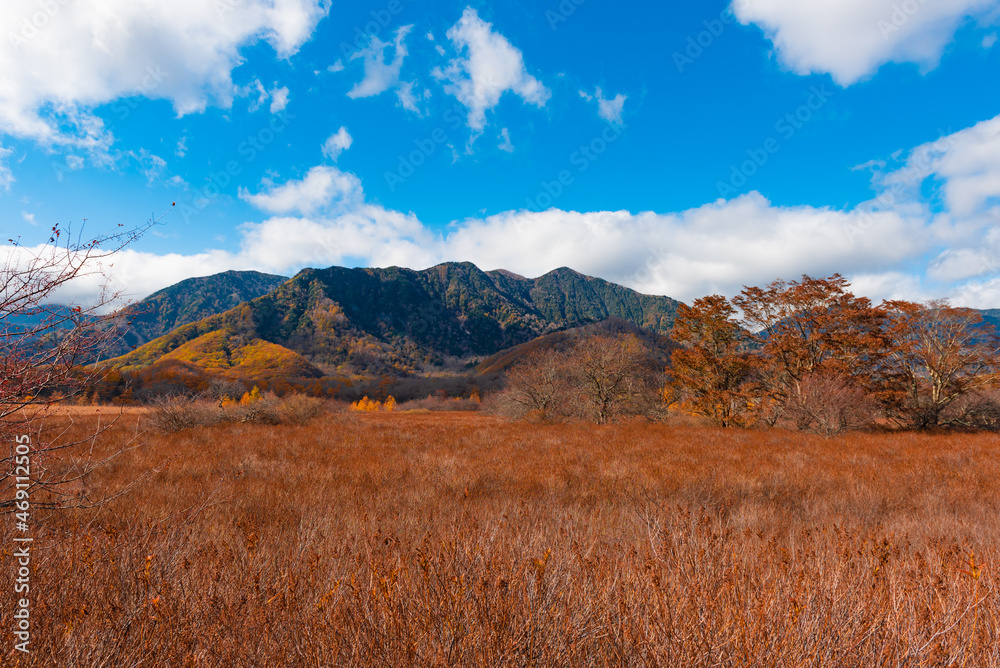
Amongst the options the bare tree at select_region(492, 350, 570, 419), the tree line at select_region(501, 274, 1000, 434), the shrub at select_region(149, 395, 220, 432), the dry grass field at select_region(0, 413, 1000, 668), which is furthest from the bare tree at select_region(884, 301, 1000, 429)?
the shrub at select_region(149, 395, 220, 432)

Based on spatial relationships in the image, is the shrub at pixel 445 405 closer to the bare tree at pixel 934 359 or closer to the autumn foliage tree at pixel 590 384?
the autumn foliage tree at pixel 590 384

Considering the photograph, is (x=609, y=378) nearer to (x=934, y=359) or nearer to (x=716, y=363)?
(x=716, y=363)

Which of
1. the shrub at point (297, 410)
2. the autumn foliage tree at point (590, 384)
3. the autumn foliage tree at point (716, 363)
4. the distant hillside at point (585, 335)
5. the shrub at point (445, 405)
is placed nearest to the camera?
the shrub at point (297, 410)

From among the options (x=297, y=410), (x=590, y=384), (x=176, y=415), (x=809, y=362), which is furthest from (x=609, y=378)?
(x=176, y=415)

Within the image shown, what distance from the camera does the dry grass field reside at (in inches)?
76.4

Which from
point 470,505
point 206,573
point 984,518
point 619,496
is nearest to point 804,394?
point 984,518

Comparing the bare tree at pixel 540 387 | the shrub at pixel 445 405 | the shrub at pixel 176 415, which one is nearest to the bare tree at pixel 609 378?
the bare tree at pixel 540 387

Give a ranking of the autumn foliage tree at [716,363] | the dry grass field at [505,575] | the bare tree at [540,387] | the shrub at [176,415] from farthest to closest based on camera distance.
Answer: the bare tree at [540,387], the autumn foliage tree at [716,363], the shrub at [176,415], the dry grass field at [505,575]

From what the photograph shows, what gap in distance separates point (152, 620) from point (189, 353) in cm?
13581

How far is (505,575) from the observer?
2.72m

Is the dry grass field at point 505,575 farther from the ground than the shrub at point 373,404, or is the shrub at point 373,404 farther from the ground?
the dry grass field at point 505,575

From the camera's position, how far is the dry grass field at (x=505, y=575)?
6.36 ft

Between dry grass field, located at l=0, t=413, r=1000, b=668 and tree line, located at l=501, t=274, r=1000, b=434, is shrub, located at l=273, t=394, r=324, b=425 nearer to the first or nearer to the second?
dry grass field, located at l=0, t=413, r=1000, b=668

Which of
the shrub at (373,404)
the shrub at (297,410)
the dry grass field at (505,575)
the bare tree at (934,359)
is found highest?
the bare tree at (934,359)
